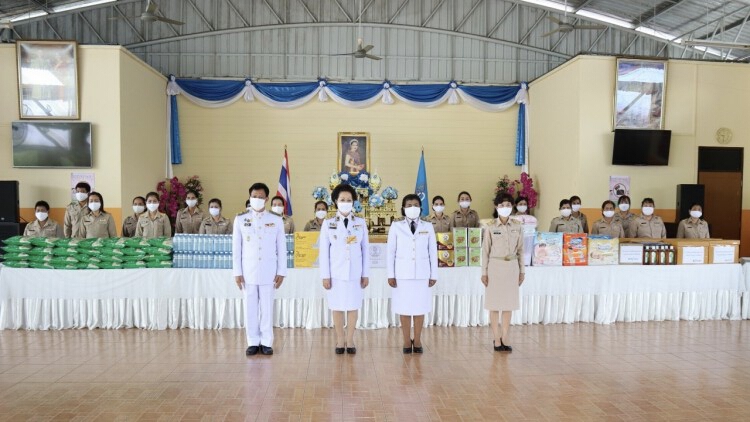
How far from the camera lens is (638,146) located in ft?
30.5

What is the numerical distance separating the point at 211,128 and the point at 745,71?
35.3 ft

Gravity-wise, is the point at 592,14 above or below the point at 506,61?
above

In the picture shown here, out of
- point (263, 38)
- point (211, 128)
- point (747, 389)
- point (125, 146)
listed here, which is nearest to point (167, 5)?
point (263, 38)

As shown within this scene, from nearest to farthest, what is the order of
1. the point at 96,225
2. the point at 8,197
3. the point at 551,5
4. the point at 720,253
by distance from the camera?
1. the point at 720,253
2. the point at 96,225
3. the point at 8,197
4. the point at 551,5

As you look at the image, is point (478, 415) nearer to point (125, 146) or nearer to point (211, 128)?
point (125, 146)

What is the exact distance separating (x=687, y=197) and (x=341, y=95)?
23.5 feet

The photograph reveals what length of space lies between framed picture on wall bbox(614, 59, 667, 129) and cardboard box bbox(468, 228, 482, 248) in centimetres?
520

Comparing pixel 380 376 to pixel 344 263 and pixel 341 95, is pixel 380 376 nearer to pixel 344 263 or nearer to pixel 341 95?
pixel 344 263

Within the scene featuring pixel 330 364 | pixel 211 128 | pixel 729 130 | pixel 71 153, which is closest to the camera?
pixel 330 364

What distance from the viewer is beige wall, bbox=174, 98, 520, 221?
11766mm

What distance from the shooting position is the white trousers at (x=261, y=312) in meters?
4.67

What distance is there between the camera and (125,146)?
353 inches

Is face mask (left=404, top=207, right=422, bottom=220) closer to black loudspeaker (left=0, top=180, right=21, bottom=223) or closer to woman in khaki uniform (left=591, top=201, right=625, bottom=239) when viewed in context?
woman in khaki uniform (left=591, top=201, right=625, bottom=239)

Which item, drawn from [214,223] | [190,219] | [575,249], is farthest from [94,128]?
[575,249]
